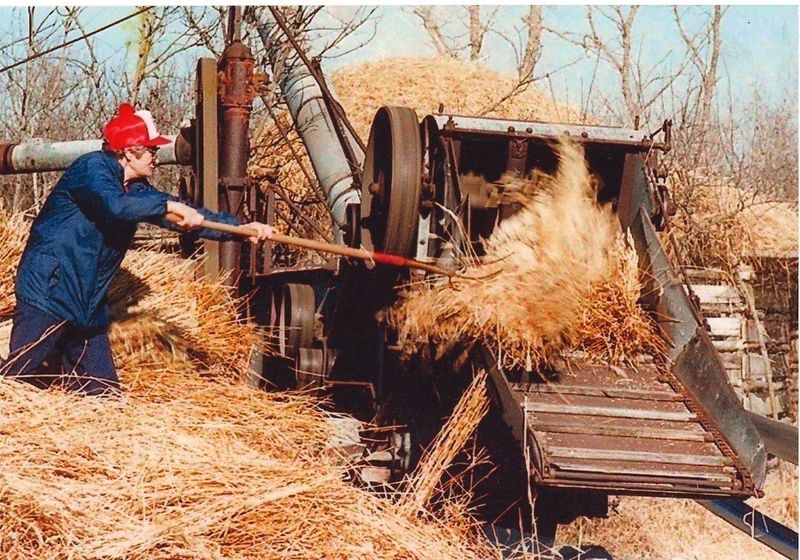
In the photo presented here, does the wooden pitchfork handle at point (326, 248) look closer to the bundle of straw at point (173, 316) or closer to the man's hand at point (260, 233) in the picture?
the man's hand at point (260, 233)

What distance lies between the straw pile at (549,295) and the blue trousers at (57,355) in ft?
5.05

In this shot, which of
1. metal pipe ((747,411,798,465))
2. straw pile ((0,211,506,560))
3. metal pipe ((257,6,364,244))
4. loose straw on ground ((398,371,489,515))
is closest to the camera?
straw pile ((0,211,506,560))

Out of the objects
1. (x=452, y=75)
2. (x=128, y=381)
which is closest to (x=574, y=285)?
(x=128, y=381)

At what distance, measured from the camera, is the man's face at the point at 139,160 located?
5.21 meters

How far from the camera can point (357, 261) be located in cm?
627

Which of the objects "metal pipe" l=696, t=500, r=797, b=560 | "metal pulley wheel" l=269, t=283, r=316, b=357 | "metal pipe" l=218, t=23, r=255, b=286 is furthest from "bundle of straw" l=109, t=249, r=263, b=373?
"metal pipe" l=696, t=500, r=797, b=560

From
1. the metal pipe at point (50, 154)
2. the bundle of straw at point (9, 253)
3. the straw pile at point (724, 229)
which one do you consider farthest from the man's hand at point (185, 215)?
the straw pile at point (724, 229)

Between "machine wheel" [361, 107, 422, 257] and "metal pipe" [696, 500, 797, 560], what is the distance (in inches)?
82.0

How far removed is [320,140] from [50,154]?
2.00m

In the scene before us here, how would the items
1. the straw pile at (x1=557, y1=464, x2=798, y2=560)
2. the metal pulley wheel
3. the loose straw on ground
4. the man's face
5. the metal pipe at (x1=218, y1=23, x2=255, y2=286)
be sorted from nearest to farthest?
the loose straw on ground
the man's face
the metal pulley wheel
the straw pile at (x1=557, y1=464, x2=798, y2=560)
the metal pipe at (x1=218, y1=23, x2=255, y2=286)

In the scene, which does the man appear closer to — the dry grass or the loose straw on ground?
the loose straw on ground

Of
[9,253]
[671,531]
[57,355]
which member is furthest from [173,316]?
[671,531]

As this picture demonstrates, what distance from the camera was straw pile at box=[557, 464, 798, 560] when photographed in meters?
7.34

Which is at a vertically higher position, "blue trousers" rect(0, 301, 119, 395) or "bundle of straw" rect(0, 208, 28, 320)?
"bundle of straw" rect(0, 208, 28, 320)
